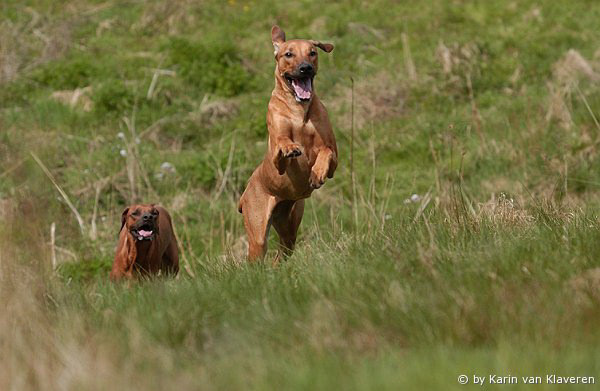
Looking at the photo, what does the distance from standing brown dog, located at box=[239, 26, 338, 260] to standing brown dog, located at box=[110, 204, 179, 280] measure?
1361mm

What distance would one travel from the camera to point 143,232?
8.67 metres

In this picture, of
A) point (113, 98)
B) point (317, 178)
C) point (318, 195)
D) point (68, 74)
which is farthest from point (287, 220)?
point (68, 74)

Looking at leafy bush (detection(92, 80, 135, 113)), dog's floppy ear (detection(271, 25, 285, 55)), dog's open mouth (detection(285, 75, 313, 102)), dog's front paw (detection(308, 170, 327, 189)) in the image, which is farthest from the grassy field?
A: dog's floppy ear (detection(271, 25, 285, 55))

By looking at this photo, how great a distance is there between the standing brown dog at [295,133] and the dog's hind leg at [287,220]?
242mm

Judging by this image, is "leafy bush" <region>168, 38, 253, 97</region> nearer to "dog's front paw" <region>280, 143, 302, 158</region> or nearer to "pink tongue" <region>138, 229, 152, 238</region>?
"pink tongue" <region>138, 229, 152, 238</region>

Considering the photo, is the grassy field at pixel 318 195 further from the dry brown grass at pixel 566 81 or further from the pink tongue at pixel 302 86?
the pink tongue at pixel 302 86

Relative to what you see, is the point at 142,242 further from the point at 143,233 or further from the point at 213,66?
the point at 213,66

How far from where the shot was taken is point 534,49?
1377 centimetres

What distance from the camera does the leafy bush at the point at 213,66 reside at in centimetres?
1433

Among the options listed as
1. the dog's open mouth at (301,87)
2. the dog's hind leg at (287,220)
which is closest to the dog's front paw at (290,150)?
the dog's open mouth at (301,87)

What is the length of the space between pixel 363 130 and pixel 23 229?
616 cm

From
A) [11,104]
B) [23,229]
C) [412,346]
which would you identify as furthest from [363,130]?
[412,346]

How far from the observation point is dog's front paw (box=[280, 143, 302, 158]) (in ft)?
22.7

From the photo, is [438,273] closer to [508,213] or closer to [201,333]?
[201,333]
